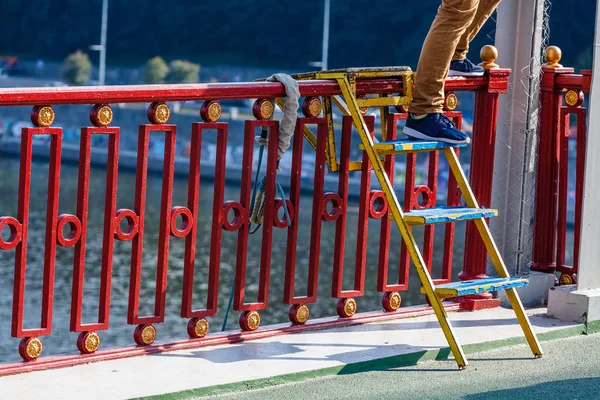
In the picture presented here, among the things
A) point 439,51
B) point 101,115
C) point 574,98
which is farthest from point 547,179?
A: point 101,115

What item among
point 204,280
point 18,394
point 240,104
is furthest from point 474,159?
point 240,104

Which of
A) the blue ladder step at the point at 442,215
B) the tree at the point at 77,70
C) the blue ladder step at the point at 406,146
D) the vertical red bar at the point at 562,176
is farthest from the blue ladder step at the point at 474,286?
the tree at the point at 77,70

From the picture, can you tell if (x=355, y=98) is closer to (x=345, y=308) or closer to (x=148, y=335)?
(x=345, y=308)

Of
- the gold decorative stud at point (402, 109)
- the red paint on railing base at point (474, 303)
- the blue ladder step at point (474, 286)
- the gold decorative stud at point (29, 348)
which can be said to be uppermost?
the gold decorative stud at point (402, 109)

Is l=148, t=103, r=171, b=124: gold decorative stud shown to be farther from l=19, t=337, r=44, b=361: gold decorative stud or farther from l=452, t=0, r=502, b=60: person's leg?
l=452, t=0, r=502, b=60: person's leg

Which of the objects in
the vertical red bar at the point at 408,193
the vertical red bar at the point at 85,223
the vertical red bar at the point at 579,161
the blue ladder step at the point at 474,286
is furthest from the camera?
the vertical red bar at the point at 579,161

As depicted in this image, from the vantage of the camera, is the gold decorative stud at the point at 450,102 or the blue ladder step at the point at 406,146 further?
the gold decorative stud at the point at 450,102

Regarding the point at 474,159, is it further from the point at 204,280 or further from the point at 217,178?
the point at 204,280

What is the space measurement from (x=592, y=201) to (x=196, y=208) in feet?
4.69

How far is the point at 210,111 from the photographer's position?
367cm

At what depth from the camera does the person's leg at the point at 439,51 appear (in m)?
3.73

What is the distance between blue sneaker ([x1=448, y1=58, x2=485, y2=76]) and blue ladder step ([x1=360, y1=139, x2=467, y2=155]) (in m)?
0.57

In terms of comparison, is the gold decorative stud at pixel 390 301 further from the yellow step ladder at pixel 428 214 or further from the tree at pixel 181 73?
the tree at pixel 181 73

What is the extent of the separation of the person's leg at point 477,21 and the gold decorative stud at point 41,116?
1595 millimetres
